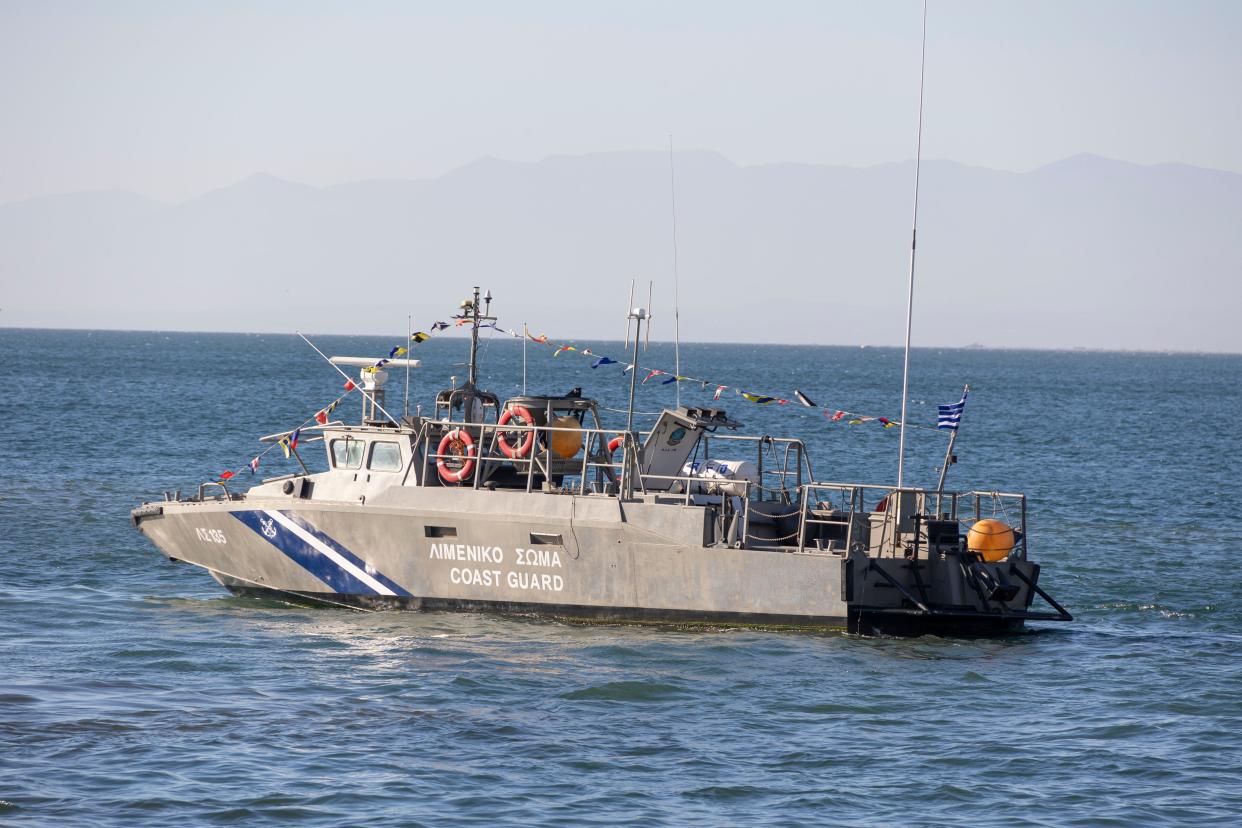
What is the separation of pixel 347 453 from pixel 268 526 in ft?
4.99

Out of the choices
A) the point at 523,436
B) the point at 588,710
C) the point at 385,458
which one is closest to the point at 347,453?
the point at 385,458

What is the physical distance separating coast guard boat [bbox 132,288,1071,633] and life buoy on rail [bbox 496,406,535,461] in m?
0.03

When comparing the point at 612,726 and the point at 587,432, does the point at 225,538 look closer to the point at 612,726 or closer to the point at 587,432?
the point at 587,432

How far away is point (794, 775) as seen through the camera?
1420 cm

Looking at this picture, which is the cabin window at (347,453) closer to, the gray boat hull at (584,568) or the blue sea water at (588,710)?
the gray boat hull at (584,568)

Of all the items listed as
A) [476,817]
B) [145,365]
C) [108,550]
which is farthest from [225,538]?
[145,365]

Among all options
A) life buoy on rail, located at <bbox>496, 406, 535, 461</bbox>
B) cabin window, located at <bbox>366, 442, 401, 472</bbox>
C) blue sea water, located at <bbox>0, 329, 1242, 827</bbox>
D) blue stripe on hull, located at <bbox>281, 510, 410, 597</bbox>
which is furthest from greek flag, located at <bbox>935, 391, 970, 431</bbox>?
blue stripe on hull, located at <bbox>281, 510, 410, 597</bbox>

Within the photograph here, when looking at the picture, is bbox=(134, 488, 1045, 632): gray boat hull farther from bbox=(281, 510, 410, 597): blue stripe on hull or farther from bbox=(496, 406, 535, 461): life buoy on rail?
bbox=(496, 406, 535, 461): life buoy on rail

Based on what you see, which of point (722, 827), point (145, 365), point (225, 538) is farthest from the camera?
point (145, 365)

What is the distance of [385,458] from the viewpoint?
2136cm

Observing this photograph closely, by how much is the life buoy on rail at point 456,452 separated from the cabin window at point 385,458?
1.90 ft

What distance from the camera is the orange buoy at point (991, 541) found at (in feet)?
65.9

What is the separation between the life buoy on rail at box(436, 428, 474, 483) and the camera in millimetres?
20875

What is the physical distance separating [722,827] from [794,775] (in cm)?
171
